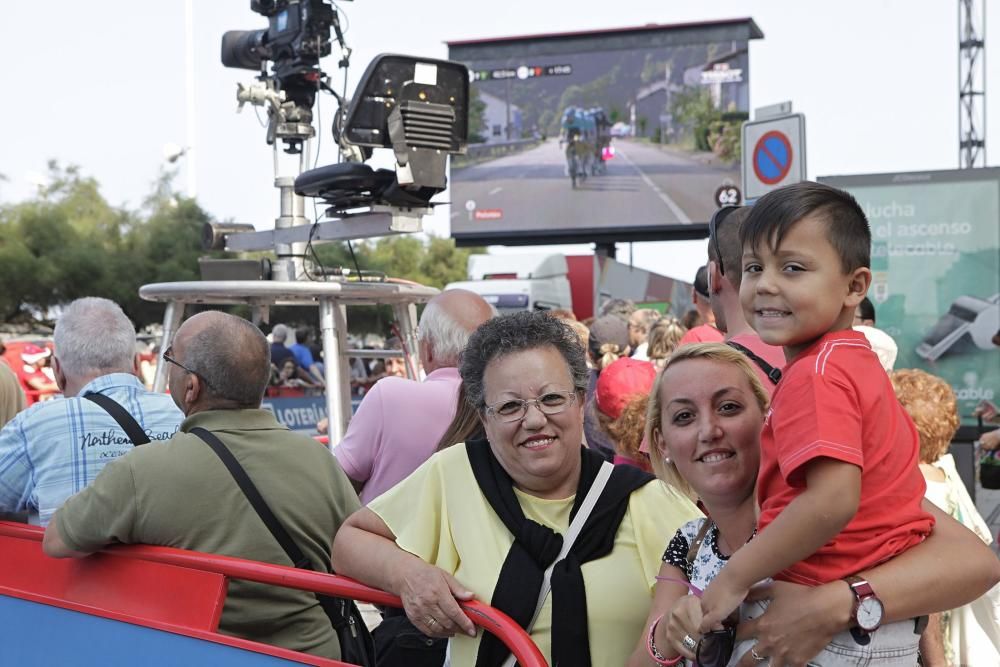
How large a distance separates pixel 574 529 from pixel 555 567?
0.34ft

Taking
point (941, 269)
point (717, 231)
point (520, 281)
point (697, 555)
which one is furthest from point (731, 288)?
point (520, 281)

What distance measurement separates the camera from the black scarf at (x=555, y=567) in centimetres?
275

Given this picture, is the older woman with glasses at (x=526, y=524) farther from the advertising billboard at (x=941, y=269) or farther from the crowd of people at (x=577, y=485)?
the advertising billboard at (x=941, y=269)

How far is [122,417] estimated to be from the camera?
4.30 metres

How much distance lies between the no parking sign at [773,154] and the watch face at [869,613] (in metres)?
4.52

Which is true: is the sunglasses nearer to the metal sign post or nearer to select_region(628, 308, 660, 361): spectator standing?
the metal sign post

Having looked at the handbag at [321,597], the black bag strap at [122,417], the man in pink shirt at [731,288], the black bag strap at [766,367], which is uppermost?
the man in pink shirt at [731,288]

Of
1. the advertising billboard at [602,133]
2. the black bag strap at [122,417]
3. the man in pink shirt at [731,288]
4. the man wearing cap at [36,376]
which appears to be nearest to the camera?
the man in pink shirt at [731,288]

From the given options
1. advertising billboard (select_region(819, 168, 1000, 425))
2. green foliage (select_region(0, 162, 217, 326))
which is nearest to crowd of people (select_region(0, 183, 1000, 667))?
advertising billboard (select_region(819, 168, 1000, 425))

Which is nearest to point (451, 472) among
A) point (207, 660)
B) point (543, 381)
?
point (543, 381)

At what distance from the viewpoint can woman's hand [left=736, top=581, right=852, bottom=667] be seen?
2.27m

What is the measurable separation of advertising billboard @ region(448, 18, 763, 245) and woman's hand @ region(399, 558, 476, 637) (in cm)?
3484

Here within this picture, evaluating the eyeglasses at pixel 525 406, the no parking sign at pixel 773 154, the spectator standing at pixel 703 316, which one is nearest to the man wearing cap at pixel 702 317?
the spectator standing at pixel 703 316

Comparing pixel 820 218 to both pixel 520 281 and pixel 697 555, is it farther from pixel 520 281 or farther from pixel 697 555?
pixel 520 281
